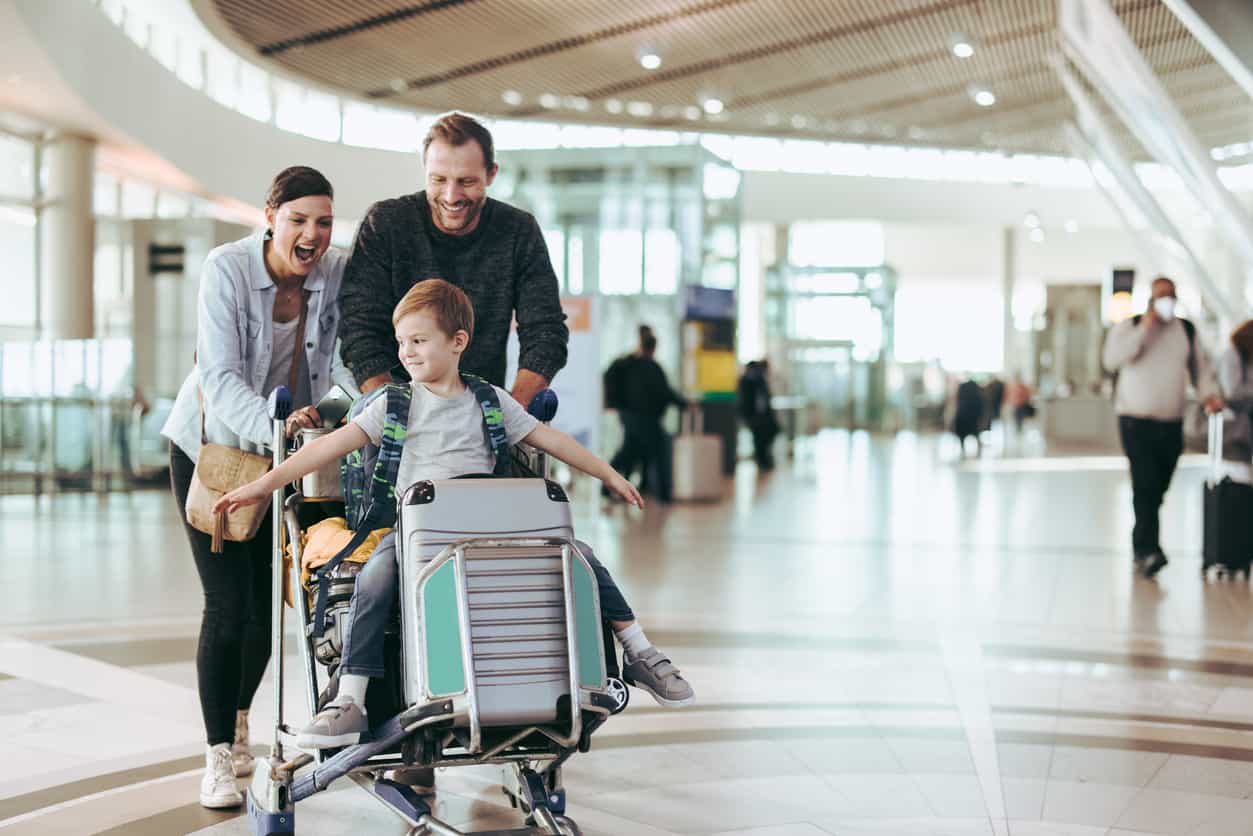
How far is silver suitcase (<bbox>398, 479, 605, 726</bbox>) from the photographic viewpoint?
3057 mm

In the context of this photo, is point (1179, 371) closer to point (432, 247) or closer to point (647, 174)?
point (432, 247)

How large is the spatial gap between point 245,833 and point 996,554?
790cm

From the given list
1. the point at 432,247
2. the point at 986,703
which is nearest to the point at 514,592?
the point at 432,247

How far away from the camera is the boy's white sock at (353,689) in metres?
3.15

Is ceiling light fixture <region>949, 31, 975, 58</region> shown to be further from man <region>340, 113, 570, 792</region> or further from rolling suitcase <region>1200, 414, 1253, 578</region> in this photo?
man <region>340, 113, 570, 792</region>

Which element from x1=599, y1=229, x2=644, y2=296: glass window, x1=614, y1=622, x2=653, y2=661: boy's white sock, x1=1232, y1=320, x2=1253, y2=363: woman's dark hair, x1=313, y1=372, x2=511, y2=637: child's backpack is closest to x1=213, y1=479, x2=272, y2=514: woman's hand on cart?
x1=313, y1=372, x2=511, y2=637: child's backpack

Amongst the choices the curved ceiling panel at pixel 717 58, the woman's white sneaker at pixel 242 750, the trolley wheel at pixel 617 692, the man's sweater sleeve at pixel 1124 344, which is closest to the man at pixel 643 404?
the curved ceiling panel at pixel 717 58

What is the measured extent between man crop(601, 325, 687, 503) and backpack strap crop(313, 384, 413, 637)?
11778mm

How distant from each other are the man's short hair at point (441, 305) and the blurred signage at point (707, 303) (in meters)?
15.2

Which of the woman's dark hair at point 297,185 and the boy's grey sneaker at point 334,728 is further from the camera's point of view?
the woman's dark hair at point 297,185

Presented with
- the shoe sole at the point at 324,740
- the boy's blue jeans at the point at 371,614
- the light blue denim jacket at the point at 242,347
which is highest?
the light blue denim jacket at the point at 242,347

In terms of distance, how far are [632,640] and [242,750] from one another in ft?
4.91

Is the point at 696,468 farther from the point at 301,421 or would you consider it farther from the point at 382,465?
the point at 382,465

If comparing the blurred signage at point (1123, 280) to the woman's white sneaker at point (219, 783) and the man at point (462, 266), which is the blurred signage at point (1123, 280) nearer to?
the man at point (462, 266)
